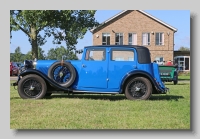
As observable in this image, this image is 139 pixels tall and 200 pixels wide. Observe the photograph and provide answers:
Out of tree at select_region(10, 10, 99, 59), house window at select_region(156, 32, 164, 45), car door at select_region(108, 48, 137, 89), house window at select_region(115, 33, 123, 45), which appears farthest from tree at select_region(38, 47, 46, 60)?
house window at select_region(156, 32, 164, 45)

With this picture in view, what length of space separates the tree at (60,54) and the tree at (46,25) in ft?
0.56

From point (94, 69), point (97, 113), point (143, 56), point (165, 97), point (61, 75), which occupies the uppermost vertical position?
point (143, 56)

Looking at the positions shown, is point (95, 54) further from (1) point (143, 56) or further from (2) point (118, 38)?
(1) point (143, 56)

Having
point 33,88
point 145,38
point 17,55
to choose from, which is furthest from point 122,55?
point 17,55

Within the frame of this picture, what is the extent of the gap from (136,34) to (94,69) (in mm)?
1243

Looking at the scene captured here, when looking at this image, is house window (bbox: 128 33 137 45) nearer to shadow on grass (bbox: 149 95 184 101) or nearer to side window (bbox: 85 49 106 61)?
side window (bbox: 85 49 106 61)

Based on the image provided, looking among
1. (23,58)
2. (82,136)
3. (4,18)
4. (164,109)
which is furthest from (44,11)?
(164,109)

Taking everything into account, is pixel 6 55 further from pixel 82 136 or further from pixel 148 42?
pixel 148 42

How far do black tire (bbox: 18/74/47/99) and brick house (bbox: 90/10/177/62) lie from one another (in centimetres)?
141

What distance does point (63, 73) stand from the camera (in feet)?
27.0

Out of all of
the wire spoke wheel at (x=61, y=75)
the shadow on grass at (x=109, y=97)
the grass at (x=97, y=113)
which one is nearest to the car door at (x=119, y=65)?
the grass at (x=97, y=113)

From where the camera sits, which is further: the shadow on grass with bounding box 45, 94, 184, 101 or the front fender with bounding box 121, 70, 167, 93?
the shadow on grass with bounding box 45, 94, 184, 101

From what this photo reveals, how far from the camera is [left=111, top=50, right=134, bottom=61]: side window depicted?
8.06m

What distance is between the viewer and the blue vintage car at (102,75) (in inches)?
315
